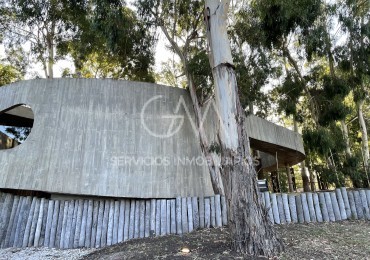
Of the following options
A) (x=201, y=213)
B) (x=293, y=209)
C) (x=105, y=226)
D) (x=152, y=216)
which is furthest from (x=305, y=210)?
(x=105, y=226)

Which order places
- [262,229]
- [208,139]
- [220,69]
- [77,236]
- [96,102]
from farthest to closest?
[208,139] → [96,102] → [77,236] → [220,69] → [262,229]

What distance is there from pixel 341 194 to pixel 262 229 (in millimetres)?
2789

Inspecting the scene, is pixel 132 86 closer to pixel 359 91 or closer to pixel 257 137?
pixel 257 137

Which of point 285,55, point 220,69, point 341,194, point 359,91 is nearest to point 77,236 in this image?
point 220,69

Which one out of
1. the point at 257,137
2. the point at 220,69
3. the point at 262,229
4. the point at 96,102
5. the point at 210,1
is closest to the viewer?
the point at 262,229

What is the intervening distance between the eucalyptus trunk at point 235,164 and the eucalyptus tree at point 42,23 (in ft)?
20.5

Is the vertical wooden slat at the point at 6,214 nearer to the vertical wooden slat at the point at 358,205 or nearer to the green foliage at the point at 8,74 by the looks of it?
the vertical wooden slat at the point at 358,205

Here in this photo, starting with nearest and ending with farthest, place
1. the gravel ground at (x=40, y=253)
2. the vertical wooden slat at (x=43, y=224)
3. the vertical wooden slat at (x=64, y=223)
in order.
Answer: the gravel ground at (x=40, y=253) → the vertical wooden slat at (x=64, y=223) → the vertical wooden slat at (x=43, y=224)

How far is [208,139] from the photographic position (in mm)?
6484

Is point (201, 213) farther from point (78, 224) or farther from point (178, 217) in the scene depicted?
point (78, 224)

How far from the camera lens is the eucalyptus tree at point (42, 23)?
335 inches

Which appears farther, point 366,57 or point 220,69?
point 366,57

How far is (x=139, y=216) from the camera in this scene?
5.15 m

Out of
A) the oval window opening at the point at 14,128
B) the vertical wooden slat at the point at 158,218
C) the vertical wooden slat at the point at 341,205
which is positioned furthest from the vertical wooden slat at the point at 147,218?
the oval window opening at the point at 14,128
